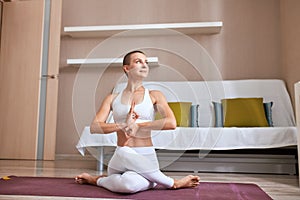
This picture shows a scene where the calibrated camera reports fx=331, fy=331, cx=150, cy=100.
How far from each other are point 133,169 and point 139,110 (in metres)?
0.25

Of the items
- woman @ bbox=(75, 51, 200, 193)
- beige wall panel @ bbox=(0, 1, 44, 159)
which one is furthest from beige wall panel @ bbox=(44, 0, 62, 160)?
woman @ bbox=(75, 51, 200, 193)

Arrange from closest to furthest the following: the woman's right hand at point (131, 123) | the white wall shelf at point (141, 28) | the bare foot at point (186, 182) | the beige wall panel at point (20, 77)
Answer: the woman's right hand at point (131, 123), the bare foot at point (186, 182), the white wall shelf at point (141, 28), the beige wall panel at point (20, 77)

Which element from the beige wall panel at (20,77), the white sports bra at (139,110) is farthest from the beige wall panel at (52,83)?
the white sports bra at (139,110)

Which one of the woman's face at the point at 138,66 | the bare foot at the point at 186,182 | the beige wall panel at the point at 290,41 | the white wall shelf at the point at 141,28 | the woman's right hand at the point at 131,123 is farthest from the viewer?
the white wall shelf at the point at 141,28

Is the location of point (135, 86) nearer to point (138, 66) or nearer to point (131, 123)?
point (138, 66)

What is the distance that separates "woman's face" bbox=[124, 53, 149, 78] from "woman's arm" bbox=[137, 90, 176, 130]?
94 mm

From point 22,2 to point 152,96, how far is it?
2.98 m

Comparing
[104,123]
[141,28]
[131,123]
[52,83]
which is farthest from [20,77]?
[131,123]

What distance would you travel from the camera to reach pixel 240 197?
1.39 metres

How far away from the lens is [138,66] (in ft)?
4.57

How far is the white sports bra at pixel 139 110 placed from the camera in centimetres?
131

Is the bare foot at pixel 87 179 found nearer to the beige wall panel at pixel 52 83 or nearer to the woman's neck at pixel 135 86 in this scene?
the woman's neck at pixel 135 86

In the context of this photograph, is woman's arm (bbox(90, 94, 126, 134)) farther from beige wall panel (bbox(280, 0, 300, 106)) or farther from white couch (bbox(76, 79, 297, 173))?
beige wall panel (bbox(280, 0, 300, 106))

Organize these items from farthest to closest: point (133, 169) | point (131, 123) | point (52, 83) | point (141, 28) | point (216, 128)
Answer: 1. point (52, 83)
2. point (141, 28)
3. point (216, 128)
4. point (133, 169)
5. point (131, 123)
